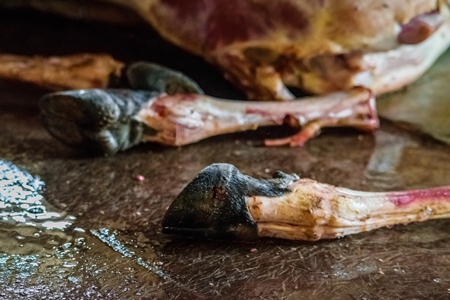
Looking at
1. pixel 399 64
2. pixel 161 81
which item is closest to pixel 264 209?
pixel 161 81

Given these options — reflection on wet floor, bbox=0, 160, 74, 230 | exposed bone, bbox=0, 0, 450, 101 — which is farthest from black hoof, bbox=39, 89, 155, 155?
exposed bone, bbox=0, 0, 450, 101

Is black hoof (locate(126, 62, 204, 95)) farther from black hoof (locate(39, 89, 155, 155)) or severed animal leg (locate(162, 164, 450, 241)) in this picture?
severed animal leg (locate(162, 164, 450, 241))

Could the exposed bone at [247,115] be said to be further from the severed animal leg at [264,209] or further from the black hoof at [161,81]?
the severed animal leg at [264,209]

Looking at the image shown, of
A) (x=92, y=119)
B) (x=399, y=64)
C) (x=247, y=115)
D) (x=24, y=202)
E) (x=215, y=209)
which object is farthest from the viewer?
(x=399, y=64)

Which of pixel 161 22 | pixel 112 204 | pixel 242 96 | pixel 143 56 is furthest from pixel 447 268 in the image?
pixel 143 56

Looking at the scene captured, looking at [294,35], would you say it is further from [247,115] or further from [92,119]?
[92,119]

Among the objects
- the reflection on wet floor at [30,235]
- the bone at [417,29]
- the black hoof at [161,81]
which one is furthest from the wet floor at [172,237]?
the bone at [417,29]
